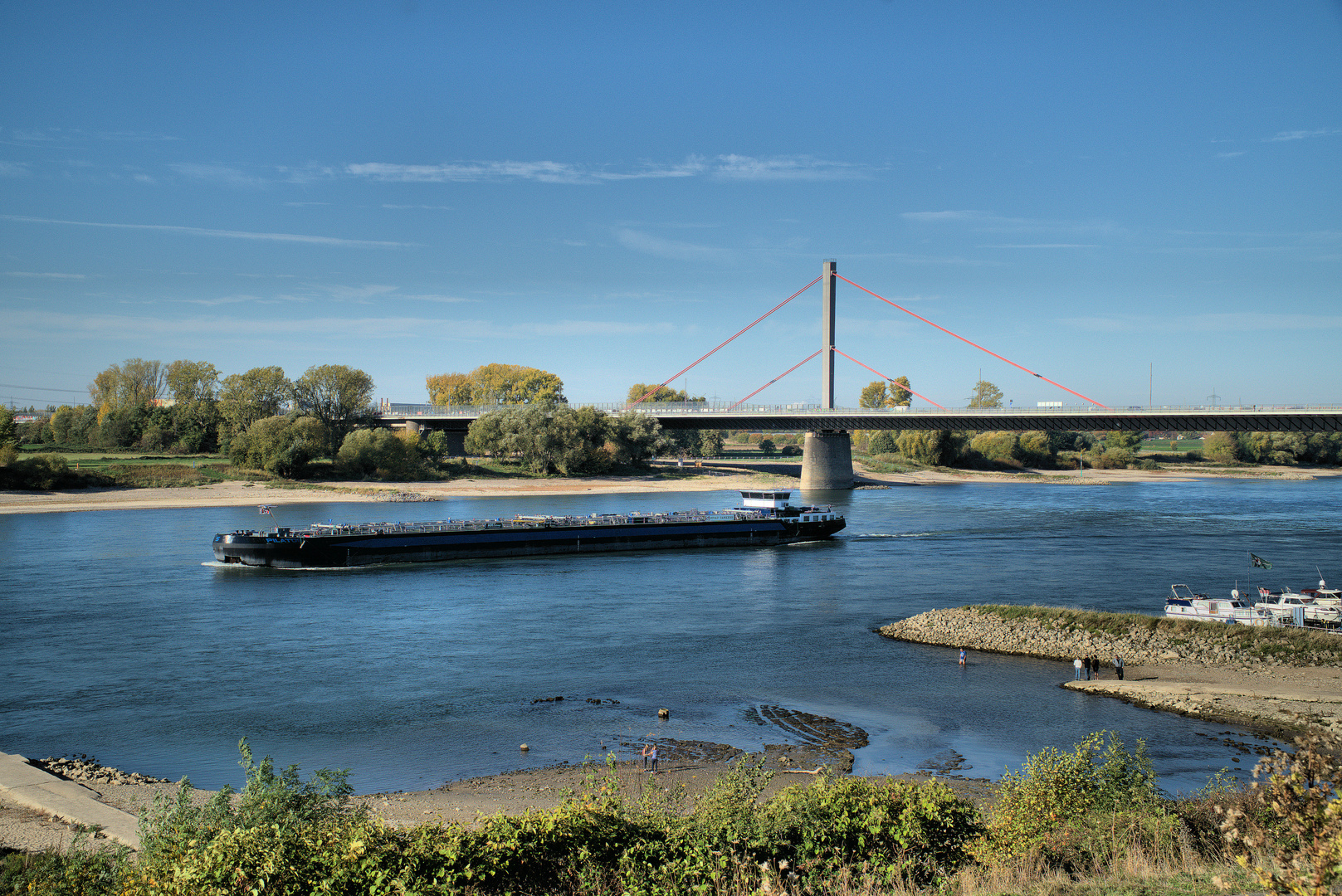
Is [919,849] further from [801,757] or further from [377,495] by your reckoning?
[377,495]

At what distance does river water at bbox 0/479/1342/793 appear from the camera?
20891 millimetres

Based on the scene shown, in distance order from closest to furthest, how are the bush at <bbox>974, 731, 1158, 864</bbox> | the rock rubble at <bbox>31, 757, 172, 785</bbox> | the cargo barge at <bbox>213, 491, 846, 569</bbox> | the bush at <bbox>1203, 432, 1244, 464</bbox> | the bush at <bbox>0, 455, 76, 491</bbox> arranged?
the bush at <bbox>974, 731, 1158, 864</bbox>
the rock rubble at <bbox>31, 757, 172, 785</bbox>
the cargo barge at <bbox>213, 491, 846, 569</bbox>
the bush at <bbox>0, 455, 76, 491</bbox>
the bush at <bbox>1203, 432, 1244, 464</bbox>

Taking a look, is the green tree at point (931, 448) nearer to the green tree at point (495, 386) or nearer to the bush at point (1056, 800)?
the green tree at point (495, 386)

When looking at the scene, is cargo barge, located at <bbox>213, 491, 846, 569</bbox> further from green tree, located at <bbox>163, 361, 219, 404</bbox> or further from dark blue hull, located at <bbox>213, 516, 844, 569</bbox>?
green tree, located at <bbox>163, 361, 219, 404</bbox>

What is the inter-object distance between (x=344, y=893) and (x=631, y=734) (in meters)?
12.9

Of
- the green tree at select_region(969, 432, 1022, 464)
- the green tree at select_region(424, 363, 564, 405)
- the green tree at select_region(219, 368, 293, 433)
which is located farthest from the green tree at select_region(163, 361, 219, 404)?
the green tree at select_region(969, 432, 1022, 464)

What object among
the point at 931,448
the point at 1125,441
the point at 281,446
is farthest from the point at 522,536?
the point at 1125,441

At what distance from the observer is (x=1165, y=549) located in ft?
168

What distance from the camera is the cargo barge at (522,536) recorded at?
47844 mm

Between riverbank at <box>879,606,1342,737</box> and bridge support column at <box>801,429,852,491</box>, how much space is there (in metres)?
65.6

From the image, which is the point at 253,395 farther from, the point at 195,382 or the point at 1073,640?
the point at 1073,640

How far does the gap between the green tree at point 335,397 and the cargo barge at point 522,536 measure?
169 feet

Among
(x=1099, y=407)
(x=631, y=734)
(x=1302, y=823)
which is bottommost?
(x=631, y=734)

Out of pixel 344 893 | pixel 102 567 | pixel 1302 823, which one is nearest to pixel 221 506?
Answer: pixel 102 567
